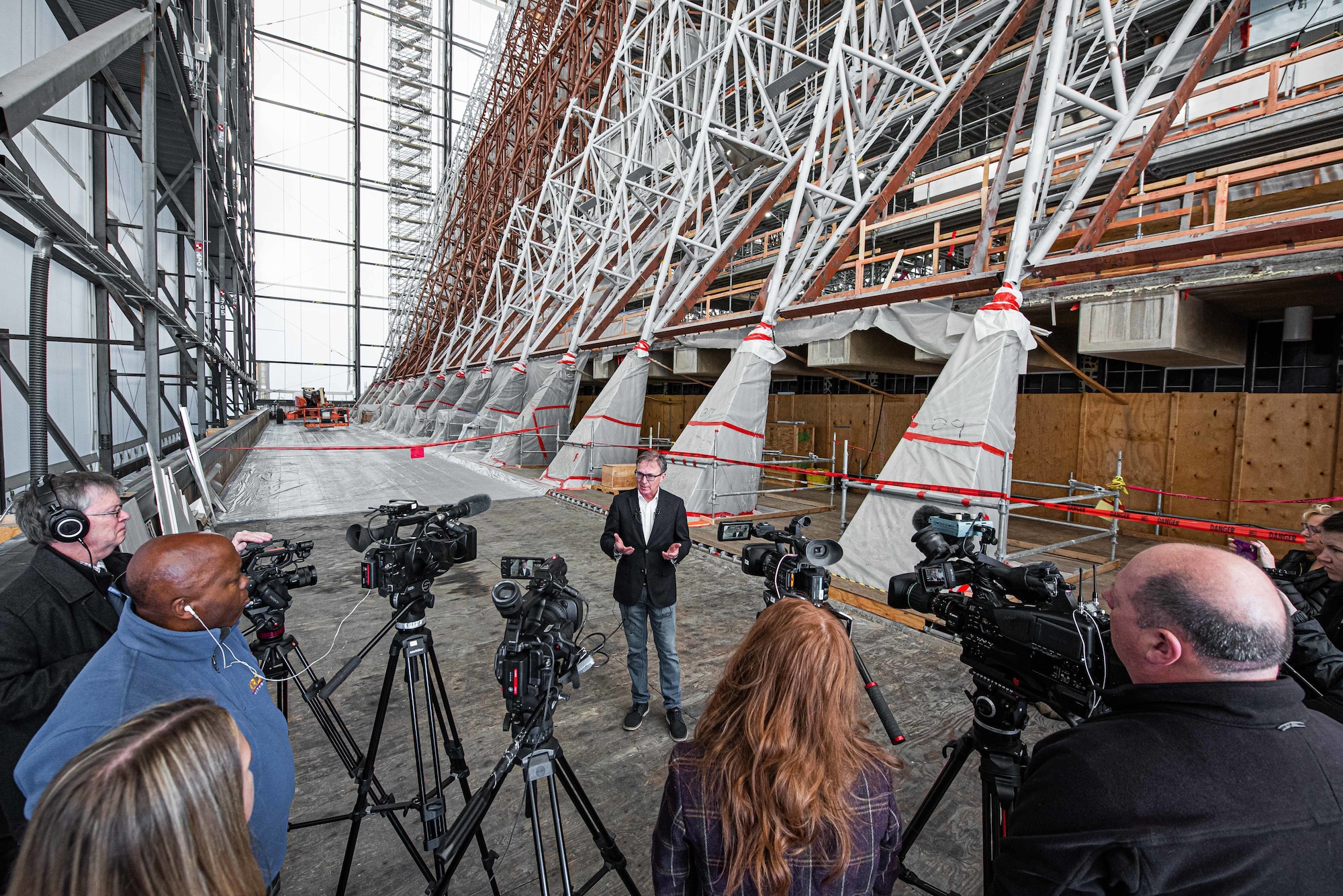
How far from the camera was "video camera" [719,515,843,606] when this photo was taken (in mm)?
2482

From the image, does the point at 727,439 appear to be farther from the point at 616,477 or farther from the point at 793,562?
the point at 793,562

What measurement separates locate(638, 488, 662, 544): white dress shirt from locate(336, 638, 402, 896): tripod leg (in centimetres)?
145

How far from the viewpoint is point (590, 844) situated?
93.3 inches

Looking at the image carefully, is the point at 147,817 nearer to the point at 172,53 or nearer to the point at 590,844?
the point at 590,844

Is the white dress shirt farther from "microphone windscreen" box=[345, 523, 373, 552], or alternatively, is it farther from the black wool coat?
the black wool coat

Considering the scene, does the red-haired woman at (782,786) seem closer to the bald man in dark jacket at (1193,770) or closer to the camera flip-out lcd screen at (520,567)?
the bald man in dark jacket at (1193,770)

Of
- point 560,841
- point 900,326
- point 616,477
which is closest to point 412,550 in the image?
point 560,841

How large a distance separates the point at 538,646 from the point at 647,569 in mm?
1617

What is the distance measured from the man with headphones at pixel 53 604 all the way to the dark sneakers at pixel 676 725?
93.0 inches

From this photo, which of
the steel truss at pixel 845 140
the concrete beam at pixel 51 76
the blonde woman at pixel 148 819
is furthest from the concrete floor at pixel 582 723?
the steel truss at pixel 845 140

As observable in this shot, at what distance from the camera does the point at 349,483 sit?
35.3 ft

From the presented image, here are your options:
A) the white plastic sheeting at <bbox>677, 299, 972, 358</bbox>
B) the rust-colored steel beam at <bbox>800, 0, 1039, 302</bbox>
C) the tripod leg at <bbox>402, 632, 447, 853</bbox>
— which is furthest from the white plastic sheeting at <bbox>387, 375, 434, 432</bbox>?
the tripod leg at <bbox>402, 632, 447, 853</bbox>

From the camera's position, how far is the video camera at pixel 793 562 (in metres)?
2.48

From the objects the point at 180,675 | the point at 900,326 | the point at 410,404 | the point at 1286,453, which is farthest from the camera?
the point at 410,404
